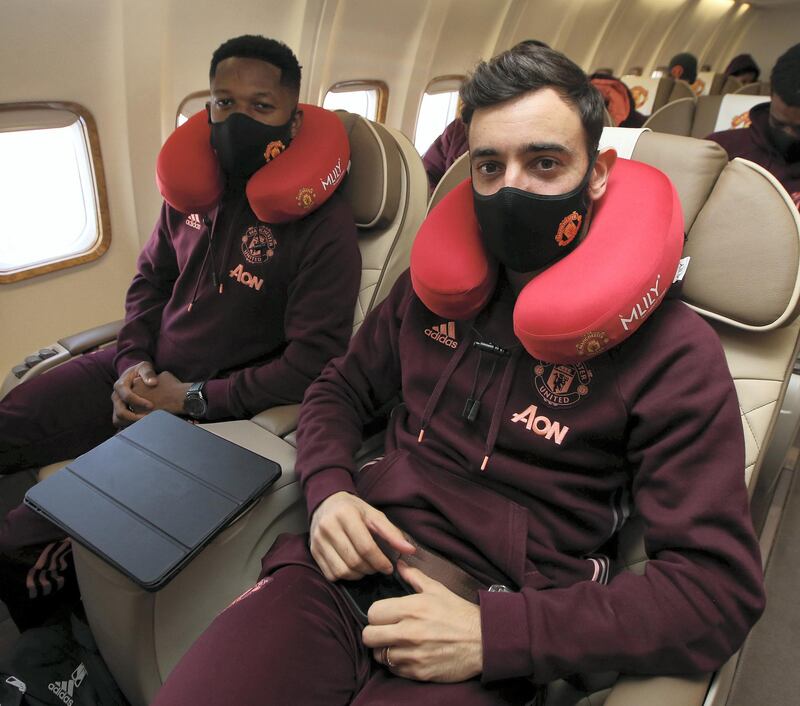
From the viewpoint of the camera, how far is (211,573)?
133cm

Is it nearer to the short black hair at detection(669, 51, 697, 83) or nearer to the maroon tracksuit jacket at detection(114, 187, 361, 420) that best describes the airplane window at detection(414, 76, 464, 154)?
the maroon tracksuit jacket at detection(114, 187, 361, 420)

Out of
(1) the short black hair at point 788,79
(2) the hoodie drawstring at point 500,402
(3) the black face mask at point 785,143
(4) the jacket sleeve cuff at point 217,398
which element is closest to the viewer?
(2) the hoodie drawstring at point 500,402

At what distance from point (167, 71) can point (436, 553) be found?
2520mm

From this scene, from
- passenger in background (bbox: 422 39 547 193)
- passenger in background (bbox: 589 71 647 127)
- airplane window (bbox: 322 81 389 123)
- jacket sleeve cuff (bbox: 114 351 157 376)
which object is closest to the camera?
jacket sleeve cuff (bbox: 114 351 157 376)

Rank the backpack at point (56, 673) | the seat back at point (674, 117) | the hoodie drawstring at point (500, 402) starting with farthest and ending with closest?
the seat back at point (674, 117) → the backpack at point (56, 673) → the hoodie drawstring at point (500, 402)

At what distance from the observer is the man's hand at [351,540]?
1.15 meters

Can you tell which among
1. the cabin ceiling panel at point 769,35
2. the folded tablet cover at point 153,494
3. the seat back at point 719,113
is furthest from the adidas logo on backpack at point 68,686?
the cabin ceiling panel at point 769,35

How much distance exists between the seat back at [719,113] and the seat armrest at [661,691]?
4.60 meters

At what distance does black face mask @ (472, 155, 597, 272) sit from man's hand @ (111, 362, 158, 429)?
4.18 ft

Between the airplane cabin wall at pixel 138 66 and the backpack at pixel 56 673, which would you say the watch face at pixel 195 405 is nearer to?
the backpack at pixel 56 673

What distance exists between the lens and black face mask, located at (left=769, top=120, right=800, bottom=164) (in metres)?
2.53

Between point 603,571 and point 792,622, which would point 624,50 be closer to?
point 792,622

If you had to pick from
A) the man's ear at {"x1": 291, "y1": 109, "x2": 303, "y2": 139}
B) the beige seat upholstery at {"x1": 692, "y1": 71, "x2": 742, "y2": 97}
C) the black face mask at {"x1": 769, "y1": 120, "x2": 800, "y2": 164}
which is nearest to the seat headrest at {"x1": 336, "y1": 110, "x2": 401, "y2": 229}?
the man's ear at {"x1": 291, "y1": 109, "x2": 303, "y2": 139}

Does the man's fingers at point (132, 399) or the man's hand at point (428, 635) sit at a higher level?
the man's hand at point (428, 635)
